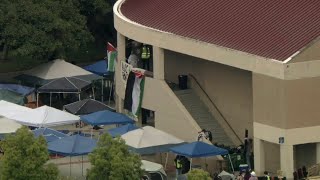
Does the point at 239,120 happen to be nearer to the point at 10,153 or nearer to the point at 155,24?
the point at 155,24

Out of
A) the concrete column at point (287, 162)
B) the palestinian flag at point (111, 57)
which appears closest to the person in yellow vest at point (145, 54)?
the palestinian flag at point (111, 57)

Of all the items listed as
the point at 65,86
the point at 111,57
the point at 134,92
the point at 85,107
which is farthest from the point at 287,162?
the point at 65,86

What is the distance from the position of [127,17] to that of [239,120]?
24.7ft

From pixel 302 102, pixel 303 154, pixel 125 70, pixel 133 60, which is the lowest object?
pixel 303 154

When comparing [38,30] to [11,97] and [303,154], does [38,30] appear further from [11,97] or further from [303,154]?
[303,154]

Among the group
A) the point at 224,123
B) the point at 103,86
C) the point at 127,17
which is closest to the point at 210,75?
the point at 224,123

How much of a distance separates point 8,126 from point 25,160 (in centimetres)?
919

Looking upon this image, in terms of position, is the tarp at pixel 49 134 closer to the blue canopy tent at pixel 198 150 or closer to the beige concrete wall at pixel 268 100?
the blue canopy tent at pixel 198 150

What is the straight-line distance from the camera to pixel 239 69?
4184 centimetres

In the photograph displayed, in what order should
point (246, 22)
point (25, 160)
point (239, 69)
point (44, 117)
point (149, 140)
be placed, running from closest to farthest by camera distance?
point (25, 160), point (149, 140), point (246, 22), point (239, 69), point (44, 117)

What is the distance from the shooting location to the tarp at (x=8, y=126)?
1674 inches

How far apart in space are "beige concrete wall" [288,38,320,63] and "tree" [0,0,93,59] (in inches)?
752

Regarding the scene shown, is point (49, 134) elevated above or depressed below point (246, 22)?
below

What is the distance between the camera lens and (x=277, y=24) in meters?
39.6
